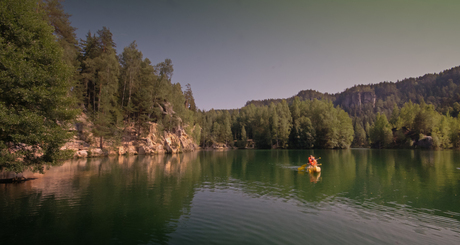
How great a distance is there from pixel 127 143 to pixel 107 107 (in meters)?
10.5

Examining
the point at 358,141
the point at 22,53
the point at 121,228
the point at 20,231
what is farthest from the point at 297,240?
the point at 358,141

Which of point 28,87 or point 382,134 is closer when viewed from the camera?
point 28,87

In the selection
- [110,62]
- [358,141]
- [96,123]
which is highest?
[110,62]

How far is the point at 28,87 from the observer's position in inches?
581

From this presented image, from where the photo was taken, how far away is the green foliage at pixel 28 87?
14062 mm

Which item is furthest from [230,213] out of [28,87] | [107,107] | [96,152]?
[107,107]

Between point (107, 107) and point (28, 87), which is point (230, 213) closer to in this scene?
point (28, 87)

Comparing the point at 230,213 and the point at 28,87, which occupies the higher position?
the point at 28,87

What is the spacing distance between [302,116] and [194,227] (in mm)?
106063

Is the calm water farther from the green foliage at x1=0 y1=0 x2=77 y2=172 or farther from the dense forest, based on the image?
the dense forest

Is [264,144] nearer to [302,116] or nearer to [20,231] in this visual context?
[302,116]

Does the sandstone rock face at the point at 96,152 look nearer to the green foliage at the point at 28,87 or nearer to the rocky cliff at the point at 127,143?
the rocky cliff at the point at 127,143

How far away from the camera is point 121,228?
10.0 m

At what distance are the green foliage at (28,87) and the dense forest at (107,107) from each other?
57mm
